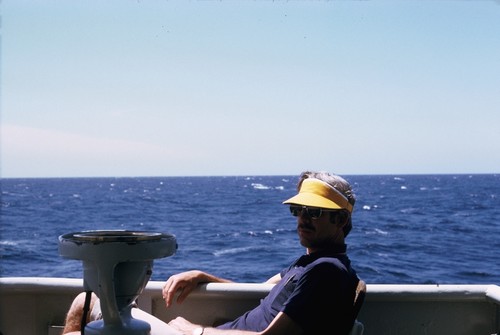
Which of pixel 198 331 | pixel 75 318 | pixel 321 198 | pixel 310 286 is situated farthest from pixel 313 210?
pixel 75 318

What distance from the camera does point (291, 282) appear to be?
2.89 metres

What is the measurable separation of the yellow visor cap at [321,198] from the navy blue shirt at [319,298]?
0.82ft

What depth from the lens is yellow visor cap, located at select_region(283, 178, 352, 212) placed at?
9.90ft

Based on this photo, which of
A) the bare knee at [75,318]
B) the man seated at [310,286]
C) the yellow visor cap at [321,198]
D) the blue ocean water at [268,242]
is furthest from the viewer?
the blue ocean water at [268,242]

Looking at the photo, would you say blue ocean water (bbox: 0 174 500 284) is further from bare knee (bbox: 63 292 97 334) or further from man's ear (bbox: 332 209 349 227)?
bare knee (bbox: 63 292 97 334)

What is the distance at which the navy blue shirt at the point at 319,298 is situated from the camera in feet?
8.83

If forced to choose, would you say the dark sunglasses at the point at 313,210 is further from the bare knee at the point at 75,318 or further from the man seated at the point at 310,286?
the bare knee at the point at 75,318

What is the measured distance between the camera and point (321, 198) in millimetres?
3039

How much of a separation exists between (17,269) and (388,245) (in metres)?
13.0

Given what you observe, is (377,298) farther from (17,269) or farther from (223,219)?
(223,219)

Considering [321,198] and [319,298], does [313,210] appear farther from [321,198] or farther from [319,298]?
A: [319,298]

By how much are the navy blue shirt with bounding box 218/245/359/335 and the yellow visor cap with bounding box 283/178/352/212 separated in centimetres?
25

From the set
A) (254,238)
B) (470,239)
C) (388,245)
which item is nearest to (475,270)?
(388,245)

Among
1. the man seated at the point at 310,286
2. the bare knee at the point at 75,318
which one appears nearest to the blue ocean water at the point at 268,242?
the man seated at the point at 310,286
